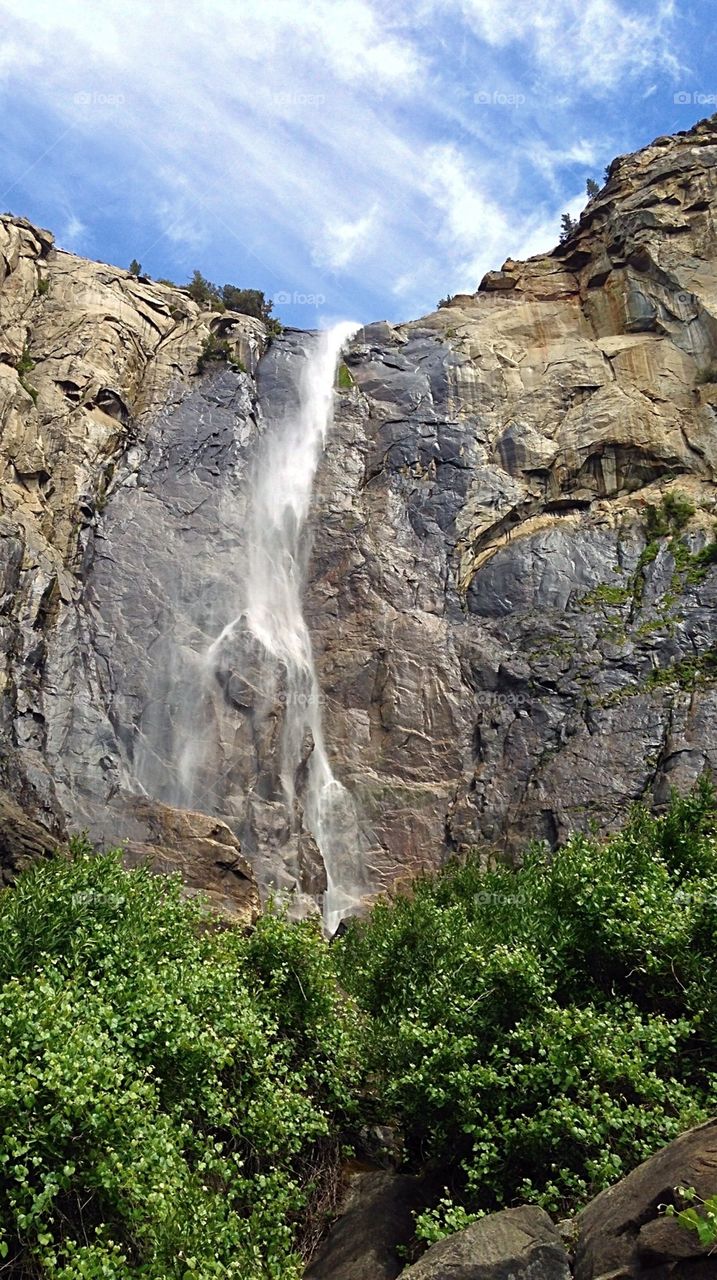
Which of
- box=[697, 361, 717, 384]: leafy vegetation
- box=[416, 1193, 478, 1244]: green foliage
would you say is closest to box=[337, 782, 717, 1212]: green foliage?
box=[416, 1193, 478, 1244]: green foliage

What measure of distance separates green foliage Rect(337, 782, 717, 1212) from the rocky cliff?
15.7 metres

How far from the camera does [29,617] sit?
37.1 meters

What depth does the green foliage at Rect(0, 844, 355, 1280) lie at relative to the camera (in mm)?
11023

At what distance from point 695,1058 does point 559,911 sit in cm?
332

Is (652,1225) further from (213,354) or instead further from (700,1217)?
(213,354)

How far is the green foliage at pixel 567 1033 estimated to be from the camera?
44.0 feet

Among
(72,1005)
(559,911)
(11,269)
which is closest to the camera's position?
(72,1005)

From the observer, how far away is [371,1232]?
46.4ft

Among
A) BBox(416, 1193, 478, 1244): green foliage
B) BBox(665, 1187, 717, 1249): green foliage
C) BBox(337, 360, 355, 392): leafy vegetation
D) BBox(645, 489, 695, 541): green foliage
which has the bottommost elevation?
BBox(416, 1193, 478, 1244): green foliage

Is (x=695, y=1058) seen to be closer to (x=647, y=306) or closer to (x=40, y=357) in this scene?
(x=40, y=357)

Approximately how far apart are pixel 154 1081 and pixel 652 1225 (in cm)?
680

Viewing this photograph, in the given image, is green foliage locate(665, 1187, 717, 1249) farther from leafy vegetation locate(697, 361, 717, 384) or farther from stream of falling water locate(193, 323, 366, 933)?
leafy vegetation locate(697, 361, 717, 384)

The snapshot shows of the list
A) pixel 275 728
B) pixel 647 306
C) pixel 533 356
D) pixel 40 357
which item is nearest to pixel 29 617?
pixel 275 728

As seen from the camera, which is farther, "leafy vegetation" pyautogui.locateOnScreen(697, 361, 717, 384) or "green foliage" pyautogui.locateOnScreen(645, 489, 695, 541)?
"leafy vegetation" pyautogui.locateOnScreen(697, 361, 717, 384)
